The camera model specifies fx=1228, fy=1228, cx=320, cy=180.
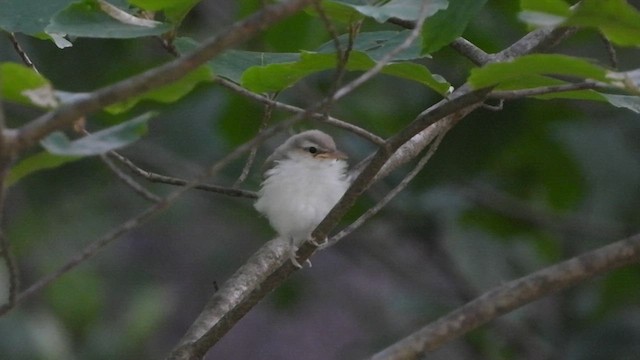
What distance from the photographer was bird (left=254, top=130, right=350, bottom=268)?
10.9 feet

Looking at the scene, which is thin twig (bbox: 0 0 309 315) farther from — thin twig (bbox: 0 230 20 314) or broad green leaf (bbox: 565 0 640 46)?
broad green leaf (bbox: 565 0 640 46)

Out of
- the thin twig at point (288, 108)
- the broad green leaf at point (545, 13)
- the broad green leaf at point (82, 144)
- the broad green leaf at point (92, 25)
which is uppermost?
the broad green leaf at point (545, 13)

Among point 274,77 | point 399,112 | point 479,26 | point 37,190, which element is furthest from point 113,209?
point 274,77

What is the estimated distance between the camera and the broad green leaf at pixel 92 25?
181 centimetres

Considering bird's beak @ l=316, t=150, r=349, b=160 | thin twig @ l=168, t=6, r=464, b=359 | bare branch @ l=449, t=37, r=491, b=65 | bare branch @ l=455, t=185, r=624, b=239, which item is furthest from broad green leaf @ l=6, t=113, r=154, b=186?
bare branch @ l=455, t=185, r=624, b=239

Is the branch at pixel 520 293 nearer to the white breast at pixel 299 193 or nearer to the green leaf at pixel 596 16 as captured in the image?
the green leaf at pixel 596 16

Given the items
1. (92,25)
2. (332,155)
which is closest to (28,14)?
(92,25)

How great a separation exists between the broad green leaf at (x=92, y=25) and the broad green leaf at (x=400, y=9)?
12.2 inches

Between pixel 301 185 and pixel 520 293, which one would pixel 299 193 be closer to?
pixel 301 185

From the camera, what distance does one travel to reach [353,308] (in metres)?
5.95

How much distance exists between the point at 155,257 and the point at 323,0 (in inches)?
234

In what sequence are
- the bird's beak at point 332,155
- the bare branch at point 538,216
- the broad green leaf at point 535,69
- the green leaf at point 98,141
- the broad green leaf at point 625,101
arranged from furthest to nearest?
1. the bare branch at point 538,216
2. the bird's beak at point 332,155
3. the broad green leaf at point 625,101
4. the broad green leaf at point 535,69
5. the green leaf at point 98,141

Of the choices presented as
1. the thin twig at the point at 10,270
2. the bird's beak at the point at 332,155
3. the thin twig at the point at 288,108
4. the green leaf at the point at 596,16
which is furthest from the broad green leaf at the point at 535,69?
the bird's beak at the point at 332,155

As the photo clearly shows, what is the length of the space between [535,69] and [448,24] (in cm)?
27
